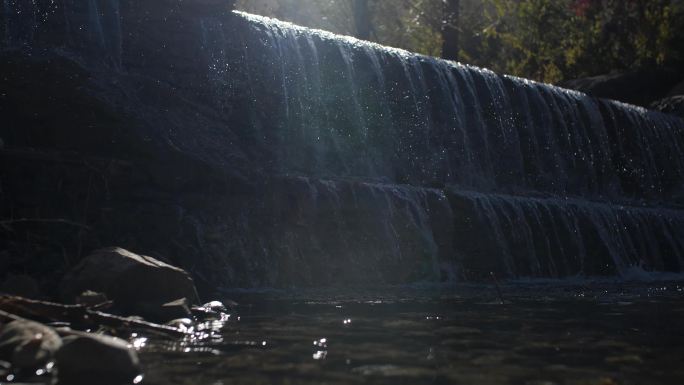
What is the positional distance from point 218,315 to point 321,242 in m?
3.84

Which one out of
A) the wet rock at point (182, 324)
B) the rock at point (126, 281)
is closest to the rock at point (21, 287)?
the rock at point (126, 281)

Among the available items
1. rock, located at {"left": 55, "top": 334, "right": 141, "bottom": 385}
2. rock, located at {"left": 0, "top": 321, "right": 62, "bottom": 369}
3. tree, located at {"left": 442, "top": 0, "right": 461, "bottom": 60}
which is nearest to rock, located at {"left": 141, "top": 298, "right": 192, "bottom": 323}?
rock, located at {"left": 0, "top": 321, "right": 62, "bottom": 369}

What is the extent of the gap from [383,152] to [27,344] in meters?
11.2

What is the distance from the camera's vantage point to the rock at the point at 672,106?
22848 millimetres

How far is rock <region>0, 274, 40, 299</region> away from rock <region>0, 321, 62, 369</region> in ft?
6.20

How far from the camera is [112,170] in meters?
9.40

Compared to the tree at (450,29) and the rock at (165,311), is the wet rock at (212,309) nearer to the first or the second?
the rock at (165,311)

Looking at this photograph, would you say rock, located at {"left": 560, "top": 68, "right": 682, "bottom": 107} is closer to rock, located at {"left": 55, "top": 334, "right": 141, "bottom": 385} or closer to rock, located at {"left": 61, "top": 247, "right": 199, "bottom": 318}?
rock, located at {"left": 61, "top": 247, "right": 199, "bottom": 318}

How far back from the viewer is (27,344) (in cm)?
463

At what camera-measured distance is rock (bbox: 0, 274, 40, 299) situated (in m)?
6.78

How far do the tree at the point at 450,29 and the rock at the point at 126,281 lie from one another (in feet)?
69.3

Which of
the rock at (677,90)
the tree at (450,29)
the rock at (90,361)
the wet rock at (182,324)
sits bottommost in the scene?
the rock at (90,361)

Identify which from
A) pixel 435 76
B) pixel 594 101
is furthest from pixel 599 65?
pixel 435 76

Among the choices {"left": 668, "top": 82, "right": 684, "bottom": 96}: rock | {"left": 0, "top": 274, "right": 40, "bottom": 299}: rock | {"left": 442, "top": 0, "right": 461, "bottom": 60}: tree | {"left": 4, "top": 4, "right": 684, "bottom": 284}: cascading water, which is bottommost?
{"left": 0, "top": 274, "right": 40, "bottom": 299}: rock
